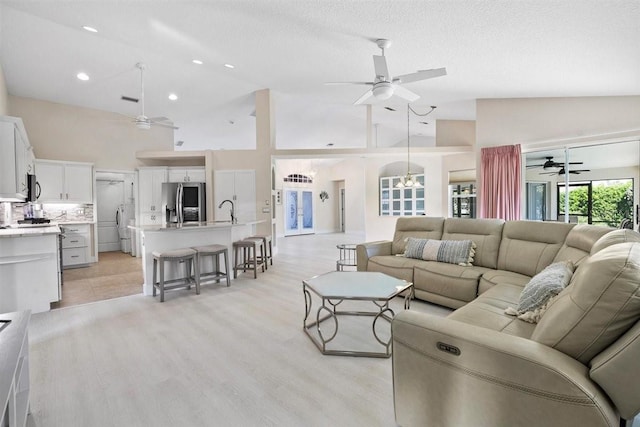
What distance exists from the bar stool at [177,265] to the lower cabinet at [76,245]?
3.20m

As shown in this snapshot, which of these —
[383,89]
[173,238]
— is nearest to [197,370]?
[173,238]

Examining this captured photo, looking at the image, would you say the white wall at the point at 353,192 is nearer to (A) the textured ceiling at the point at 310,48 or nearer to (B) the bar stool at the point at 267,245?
(A) the textured ceiling at the point at 310,48

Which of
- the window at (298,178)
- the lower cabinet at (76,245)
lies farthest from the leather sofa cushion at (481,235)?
the window at (298,178)

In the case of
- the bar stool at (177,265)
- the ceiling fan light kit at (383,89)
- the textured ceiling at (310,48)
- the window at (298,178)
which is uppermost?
the textured ceiling at (310,48)

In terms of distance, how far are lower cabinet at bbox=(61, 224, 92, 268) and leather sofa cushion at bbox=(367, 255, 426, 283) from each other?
5853mm

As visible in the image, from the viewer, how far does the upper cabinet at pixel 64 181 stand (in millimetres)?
5742

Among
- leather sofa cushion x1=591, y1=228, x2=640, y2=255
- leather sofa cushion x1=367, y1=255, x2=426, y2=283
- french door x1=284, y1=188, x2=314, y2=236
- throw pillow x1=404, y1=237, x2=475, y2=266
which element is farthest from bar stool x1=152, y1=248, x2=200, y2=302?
french door x1=284, y1=188, x2=314, y2=236

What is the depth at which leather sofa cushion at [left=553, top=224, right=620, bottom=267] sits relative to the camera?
7.57 ft

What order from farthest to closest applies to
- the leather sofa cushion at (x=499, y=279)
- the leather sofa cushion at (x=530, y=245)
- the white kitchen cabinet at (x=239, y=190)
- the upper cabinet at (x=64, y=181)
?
the white kitchen cabinet at (x=239, y=190)
the upper cabinet at (x=64, y=181)
the leather sofa cushion at (x=530, y=245)
the leather sofa cushion at (x=499, y=279)

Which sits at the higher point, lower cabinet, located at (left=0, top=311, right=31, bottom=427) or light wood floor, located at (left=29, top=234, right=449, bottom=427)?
lower cabinet, located at (left=0, top=311, right=31, bottom=427)

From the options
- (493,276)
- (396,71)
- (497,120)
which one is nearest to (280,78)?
(396,71)

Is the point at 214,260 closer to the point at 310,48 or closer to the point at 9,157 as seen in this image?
the point at 9,157

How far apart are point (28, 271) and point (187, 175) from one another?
416 centimetres

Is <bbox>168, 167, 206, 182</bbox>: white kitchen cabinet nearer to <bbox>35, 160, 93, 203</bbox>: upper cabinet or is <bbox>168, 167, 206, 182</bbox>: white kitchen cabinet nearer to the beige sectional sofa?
<bbox>35, 160, 93, 203</bbox>: upper cabinet
